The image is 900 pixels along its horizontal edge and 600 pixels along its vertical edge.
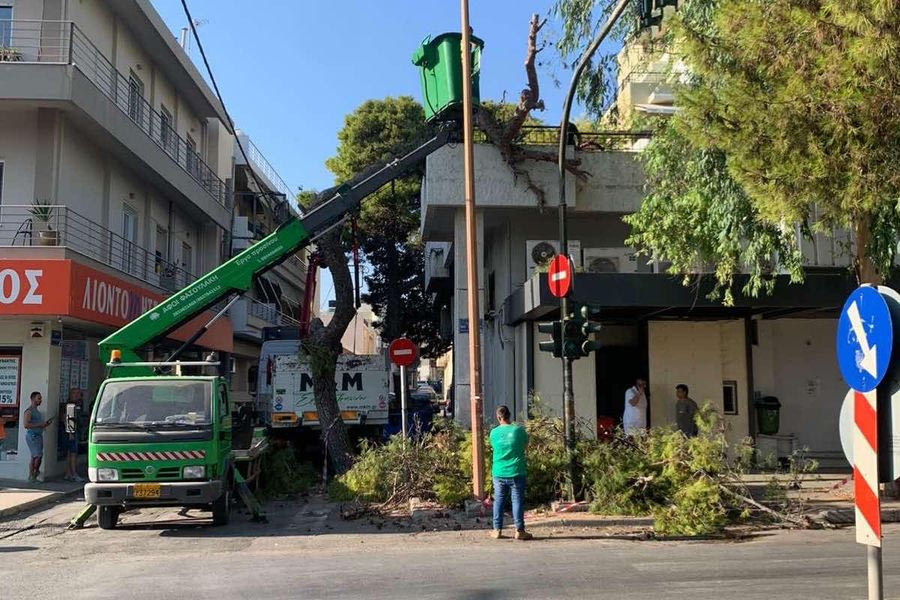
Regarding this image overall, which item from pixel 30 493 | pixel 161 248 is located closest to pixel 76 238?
pixel 30 493

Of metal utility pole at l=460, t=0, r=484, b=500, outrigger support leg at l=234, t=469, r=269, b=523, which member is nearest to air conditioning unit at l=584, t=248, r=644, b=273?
metal utility pole at l=460, t=0, r=484, b=500

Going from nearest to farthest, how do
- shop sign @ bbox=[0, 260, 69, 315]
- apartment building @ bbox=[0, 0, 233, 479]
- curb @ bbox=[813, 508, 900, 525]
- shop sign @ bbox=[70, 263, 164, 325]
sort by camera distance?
curb @ bbox=[813, 508, 900, 525], shop sign @ bbox=[0, 260, 69, 315], shop sign @ bbox=[70, 263, 164, 325], apartment building @ bbox=[0, 0, 233, 479]

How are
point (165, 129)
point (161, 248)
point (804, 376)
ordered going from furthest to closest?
point (161, 248) → point (165, 129) → point (804, 376)

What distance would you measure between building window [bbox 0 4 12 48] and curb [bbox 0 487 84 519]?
9.69 m

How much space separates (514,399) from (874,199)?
34.0 ft

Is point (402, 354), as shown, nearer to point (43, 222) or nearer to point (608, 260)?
point (608, 260)

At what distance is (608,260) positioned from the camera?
1580cm

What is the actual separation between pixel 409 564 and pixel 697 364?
9270 mm

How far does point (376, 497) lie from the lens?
12.6 metres

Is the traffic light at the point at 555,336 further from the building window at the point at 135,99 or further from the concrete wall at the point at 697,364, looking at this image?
the building window at the point at 135,99

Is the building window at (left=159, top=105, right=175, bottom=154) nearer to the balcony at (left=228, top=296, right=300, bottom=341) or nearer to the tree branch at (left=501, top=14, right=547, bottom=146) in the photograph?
the balcony at (left=228, top=296, right=300, bottom=341)

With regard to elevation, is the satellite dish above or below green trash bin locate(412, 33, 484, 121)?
below

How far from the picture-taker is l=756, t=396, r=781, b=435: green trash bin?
15.5 metres

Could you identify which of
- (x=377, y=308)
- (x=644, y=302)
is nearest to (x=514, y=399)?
(x=644, y=302)
